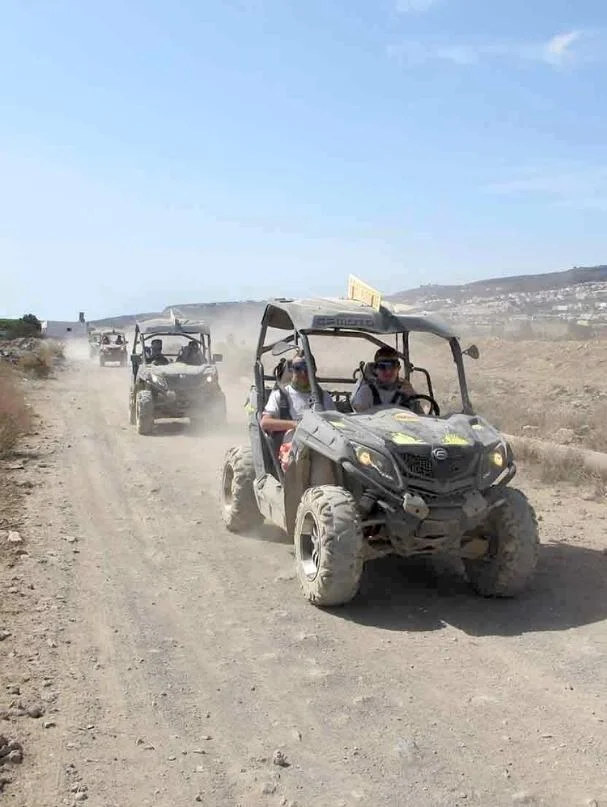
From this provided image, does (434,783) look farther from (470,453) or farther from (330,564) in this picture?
(470,453)

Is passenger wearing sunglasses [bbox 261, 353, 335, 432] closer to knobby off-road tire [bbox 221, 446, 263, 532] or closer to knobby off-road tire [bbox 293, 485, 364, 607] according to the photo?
knobby off-road tire [bbox 221, 446, 263, 532]

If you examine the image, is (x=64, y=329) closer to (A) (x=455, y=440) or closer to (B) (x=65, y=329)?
(B) (x=65, y=329)

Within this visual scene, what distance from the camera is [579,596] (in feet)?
19.6

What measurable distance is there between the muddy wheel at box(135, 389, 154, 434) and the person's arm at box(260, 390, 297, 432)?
752cm

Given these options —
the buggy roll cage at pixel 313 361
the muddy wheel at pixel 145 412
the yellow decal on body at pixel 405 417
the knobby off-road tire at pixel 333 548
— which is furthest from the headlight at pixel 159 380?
the knobby off-road tire at pixel 333 548

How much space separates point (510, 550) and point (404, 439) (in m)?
1.05

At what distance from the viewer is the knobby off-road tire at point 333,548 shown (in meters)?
5.44

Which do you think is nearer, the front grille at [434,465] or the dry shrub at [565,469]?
the front grille at [434,465]

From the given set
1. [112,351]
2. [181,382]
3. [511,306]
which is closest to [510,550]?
[181,382]

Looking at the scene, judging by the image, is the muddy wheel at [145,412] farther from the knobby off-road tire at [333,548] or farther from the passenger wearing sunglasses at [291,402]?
the knobby off-road tire at [333,548]

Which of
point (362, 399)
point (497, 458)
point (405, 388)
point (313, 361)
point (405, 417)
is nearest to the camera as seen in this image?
point (497, 458)

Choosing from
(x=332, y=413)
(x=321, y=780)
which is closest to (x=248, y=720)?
(x=321, y=780)

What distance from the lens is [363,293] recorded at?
7.28 m

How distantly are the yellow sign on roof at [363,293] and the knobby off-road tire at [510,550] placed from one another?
1.95 meters
